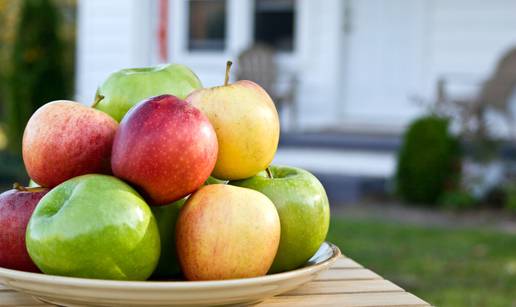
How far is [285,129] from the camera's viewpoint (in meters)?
10.2

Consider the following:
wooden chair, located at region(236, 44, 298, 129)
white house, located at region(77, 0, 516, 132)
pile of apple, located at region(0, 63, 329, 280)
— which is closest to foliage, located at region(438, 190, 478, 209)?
white house, located at region(77, 0, 516, 132)

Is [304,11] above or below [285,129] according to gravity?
above

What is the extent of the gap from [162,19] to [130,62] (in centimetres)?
243

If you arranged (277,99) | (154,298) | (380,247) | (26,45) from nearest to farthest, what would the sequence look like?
(154,298) → (380,247) → (277,99) → (26,45)

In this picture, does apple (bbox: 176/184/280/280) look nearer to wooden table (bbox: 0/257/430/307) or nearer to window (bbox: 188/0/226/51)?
wooden table (bbox: 0/257/430/307)

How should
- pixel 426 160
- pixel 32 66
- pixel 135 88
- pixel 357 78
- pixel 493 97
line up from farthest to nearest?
Answer: 1. pixel 32 66
2. pixel 357 78
3. pixel 493 97
4. pixel 426 160
5. pixel 135 88

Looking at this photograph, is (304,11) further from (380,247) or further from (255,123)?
(255,123)

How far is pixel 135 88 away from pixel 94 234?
1.37 feet

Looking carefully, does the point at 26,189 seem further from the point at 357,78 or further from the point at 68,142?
the point at 357,78

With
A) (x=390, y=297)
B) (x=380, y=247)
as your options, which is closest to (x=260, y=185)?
(x=390, y=297)

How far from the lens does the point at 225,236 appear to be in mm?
1399

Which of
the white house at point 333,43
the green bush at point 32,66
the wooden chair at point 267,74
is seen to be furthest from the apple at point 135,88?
the green bush at point 32,66

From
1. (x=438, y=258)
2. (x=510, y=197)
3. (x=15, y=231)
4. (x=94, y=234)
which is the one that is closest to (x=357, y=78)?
(x=510, y=197)

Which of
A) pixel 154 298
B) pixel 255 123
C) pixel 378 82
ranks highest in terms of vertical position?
pixel 255 123
